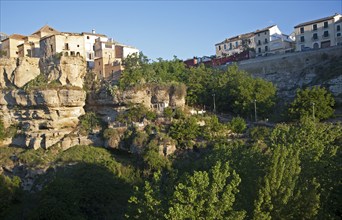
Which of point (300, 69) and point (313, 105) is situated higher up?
point (300, 69)

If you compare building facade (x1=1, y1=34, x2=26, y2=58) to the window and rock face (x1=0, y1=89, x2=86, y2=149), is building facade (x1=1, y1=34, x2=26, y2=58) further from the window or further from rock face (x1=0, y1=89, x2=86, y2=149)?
the window

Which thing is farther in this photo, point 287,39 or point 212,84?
point 287,39

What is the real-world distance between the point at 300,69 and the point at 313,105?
46.2 ft

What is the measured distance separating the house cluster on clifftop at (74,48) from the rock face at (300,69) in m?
16.1

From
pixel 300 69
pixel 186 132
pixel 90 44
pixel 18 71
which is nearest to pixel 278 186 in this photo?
pixel 186 132

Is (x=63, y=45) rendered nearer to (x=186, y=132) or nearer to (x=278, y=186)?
(x=186, y=132)

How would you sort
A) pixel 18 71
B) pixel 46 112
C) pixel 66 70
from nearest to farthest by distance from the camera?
pixel 46 112 < pixel 66 70 < pixel 18 71

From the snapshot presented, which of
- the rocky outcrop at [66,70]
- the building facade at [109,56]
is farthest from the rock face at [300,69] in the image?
the rocky outcrop at [66,70]

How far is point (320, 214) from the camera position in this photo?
1662cm

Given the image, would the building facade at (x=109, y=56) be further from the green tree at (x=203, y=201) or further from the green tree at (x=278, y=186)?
the green tree at (x=203, y=201)

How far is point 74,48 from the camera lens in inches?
1848

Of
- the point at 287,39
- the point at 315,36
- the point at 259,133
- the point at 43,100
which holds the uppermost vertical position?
the point at 287,39

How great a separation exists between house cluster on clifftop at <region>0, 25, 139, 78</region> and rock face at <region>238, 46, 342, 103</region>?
52.8ft

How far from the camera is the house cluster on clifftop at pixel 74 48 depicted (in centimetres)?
4616
